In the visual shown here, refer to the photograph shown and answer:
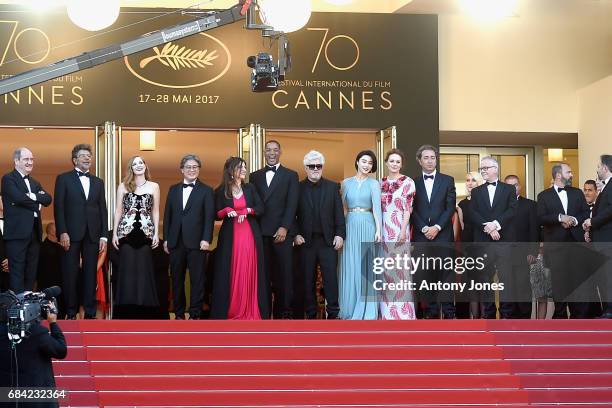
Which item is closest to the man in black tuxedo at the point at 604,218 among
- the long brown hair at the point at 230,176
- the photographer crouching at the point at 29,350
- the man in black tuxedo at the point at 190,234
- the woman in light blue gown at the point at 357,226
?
the woman in light blue gown at the point at 357,226

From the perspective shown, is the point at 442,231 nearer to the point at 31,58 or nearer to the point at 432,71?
the point at 432,71

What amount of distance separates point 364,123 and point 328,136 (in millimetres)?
521

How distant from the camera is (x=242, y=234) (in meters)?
12.1

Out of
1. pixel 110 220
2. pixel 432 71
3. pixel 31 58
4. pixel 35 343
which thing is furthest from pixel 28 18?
pixel 35 343

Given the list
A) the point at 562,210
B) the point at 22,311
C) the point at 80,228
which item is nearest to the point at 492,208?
the point at 562,210

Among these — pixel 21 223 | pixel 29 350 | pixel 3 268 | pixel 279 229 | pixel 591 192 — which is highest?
pixel 591 192

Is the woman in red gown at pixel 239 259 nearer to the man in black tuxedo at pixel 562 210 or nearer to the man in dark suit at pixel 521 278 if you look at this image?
the man in dark suit at pixel 521 278

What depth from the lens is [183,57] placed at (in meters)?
15.6

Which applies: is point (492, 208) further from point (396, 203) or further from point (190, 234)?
point (190, 234)

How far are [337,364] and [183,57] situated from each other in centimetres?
598

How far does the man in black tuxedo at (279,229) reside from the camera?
1221cm

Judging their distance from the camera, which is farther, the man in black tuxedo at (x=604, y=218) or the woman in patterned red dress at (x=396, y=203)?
the woman in patterned red dress at (x=396, y=203)

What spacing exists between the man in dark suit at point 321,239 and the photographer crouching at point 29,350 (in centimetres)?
438

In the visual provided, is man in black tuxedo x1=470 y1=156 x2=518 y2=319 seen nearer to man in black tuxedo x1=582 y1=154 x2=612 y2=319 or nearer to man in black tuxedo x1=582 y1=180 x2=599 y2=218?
man in black tuxedo x1=582 y1=154 x2=612 y2=319
